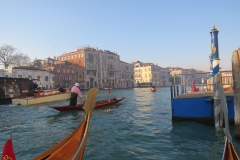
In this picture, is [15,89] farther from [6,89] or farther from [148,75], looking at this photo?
[148,75]

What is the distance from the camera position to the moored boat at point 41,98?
15742 mm

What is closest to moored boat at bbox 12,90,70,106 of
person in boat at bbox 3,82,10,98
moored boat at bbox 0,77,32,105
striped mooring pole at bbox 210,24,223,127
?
moored boat at bbox 0,77,32,105

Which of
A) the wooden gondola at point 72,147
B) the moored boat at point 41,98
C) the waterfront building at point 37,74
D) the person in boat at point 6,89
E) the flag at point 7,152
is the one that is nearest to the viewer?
the flag at point 7,152

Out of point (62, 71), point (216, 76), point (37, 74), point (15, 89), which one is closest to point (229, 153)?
point (216, 76)

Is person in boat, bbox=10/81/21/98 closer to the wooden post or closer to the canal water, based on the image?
the canal water

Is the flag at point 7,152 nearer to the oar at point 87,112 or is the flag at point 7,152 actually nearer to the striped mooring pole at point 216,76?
the oar at point 87,112

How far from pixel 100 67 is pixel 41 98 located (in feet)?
158

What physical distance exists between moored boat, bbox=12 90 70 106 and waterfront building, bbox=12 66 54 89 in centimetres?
1805

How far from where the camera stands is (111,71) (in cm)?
6912

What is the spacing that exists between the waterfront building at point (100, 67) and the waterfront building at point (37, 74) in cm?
1425

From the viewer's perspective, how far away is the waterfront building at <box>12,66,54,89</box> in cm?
3855

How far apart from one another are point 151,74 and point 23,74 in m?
55.7

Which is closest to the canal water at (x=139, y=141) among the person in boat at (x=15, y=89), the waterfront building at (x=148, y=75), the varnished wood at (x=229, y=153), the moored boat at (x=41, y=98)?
the varnished wood at (x=229, y=153)

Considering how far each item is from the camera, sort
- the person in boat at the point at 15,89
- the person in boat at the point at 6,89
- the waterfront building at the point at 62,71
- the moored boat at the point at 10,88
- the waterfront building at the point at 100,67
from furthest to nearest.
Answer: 1. the waterfront building at the point at 100,67
2. the waterfront building at the point at 62,71
3. the person in boat at the point at 15,89
4. the person in boat at the point at 6,89
5. the moored boat at the point at 10,88
